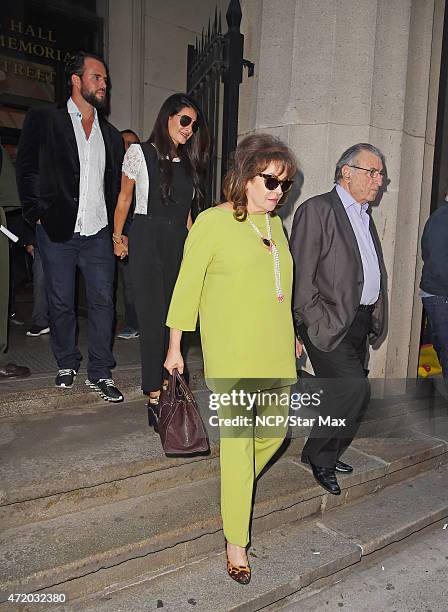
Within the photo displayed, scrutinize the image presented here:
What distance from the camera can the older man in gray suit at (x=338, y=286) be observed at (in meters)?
3.21

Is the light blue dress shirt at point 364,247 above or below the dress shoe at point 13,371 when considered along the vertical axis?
above

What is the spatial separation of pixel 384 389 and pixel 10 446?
3.23 metres

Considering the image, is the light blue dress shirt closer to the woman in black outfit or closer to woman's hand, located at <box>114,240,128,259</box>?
the woman in black outfit

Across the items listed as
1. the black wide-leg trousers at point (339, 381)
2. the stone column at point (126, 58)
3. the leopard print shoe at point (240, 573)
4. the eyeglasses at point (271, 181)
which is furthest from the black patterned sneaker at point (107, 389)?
the stone column at point (126, 58)

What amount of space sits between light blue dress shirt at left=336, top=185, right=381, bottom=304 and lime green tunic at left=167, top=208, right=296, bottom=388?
95 centimetres

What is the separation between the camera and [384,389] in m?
4.89

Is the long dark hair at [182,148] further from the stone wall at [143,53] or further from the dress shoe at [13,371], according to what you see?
the stone wall at [143,53]

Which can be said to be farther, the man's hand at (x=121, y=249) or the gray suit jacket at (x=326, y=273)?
the man's hand at (x=121, y=249)

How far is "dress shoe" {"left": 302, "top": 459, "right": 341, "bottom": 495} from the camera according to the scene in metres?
3.37

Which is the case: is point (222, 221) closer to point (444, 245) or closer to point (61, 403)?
point (61, 403)

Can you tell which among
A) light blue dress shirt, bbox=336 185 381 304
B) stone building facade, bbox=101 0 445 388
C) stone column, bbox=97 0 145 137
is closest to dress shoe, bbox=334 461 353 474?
light blue dress shirt, bbox=336 185 381 304

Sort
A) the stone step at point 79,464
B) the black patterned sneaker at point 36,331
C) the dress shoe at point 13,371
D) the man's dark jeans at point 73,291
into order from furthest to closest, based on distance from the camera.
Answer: the black patterned sneaker at point 36,331, the dress shoe at point 13,371, the man's dark jeans at point 73,291, the stone step at point 79,464

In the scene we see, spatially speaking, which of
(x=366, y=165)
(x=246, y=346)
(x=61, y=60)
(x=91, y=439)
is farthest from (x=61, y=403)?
(x=61, y=60)

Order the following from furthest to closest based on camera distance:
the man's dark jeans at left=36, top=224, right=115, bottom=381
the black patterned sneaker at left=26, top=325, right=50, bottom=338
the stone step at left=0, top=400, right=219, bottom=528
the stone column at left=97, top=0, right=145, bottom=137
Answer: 1. the stone column at left=97, top=0, right=145, bottom=137
2. the black patterned sneaker at left=26, top=325, right=50, bottom=338
3. the man's dark jeans at left=36, top=224, right=115, bottom=381
4. the stone step at left=0, top=400, right=219, bottom=528
